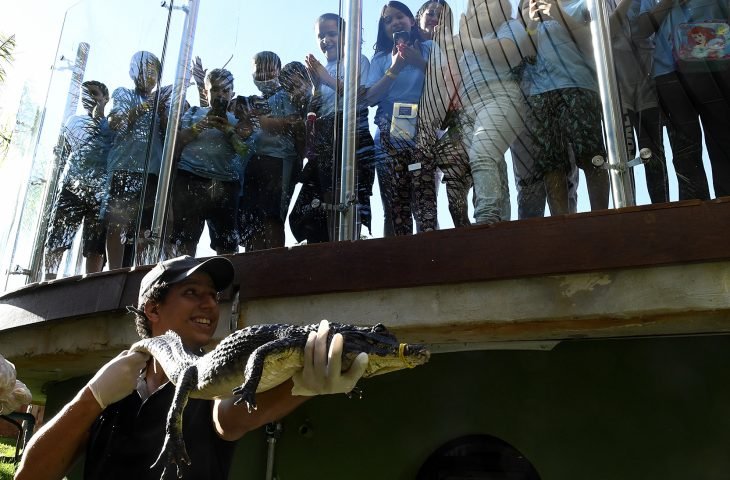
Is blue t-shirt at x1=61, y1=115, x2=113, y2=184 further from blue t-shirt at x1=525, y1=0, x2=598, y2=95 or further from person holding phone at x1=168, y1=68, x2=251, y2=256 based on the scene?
blue t-shirt at x1=525, y1=0, x2=598, y2=95

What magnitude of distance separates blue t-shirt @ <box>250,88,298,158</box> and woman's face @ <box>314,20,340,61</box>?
47 centimetres

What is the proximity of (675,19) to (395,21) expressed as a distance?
1.64 m

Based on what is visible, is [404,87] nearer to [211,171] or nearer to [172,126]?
[211,171]

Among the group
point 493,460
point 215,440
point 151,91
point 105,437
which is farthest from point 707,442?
point 151,91

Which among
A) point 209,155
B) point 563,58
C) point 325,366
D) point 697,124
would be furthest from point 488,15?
point 325,366

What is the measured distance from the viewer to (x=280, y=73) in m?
4.92

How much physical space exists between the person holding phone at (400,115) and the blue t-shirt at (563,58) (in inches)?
27.8

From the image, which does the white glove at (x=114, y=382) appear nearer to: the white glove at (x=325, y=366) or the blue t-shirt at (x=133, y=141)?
the white glove at (x=325, y=366)

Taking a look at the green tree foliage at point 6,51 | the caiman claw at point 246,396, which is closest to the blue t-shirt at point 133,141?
the caiman claw at point 246,396

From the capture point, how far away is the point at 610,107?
3527 millimetres

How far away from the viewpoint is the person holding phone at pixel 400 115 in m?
4.06

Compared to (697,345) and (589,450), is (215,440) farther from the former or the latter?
(697,345)

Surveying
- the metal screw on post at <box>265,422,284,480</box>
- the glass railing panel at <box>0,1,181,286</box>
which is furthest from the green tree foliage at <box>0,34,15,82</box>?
the metal screw on post at <box>265,422,284,480</box>

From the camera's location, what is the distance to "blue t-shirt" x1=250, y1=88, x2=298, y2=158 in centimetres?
478
